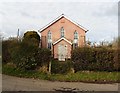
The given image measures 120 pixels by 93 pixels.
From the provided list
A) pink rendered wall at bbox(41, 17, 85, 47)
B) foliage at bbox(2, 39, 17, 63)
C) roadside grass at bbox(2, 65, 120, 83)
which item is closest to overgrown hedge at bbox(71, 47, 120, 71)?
roadside grass at bbox(2, 65, 120, 83)

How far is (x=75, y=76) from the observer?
20891mm

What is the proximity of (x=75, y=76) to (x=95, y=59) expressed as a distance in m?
3.05

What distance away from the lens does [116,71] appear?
886 inches

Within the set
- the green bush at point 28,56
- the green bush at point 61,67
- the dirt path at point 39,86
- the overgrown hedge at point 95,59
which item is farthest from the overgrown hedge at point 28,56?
the dirt path at point 39,86

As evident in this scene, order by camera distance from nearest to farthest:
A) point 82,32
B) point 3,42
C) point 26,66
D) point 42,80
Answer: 1. point 42,80
2. point 26,66
3. point 3,42
4. point 82,32

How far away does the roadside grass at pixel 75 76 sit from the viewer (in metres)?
20.2

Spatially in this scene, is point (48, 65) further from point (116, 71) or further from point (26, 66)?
point (116, 71)

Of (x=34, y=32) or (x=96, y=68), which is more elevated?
(x=34, y=32)

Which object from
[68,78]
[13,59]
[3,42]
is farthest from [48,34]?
[68,78]

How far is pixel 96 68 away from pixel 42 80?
5642 millimetres

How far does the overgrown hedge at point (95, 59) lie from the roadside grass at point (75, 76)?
665 millimetres

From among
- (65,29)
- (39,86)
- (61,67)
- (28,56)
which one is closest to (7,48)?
(28,56)

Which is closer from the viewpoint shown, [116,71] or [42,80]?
[42,80]

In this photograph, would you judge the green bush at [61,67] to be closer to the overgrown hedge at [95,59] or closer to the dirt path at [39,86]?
the overgrown hedge at [95,59]
